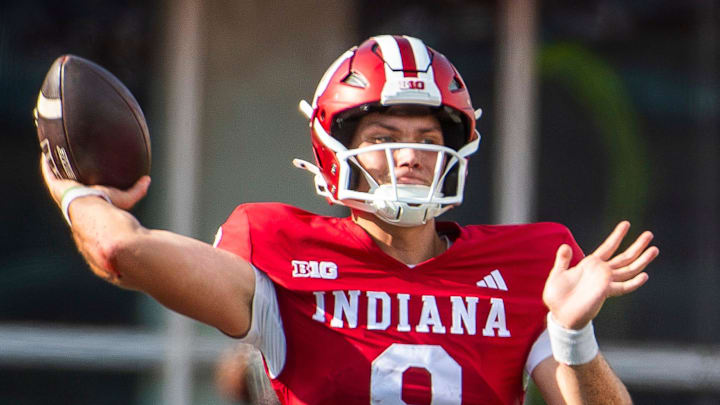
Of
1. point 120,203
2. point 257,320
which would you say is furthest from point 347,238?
point 120,203

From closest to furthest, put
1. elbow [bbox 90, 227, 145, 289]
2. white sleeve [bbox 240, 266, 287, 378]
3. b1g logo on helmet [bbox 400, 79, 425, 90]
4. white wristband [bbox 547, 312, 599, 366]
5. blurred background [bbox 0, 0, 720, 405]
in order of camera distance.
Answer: elbow [bbox 90, 227, 145, 289] → white wristband [bbox 547, 312, 599, 366] → white sleeve [bbox 240, 266, 287, 378] → b1g logo on helmet [bbox 400, 79, 425, 90] → blurred background [bbox 0, 0, 720, 405]

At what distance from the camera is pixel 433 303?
10.0 ft

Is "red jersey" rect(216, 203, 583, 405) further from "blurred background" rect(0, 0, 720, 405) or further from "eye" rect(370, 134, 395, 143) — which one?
"blurred background" rect(0, 0, 720, 405)

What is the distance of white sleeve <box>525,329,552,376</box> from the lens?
10.1 feet

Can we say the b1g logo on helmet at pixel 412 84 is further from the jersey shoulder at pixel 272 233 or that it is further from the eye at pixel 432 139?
the jersey shoulder at pixel 272 233

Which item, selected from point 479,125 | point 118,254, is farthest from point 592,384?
point 479,125

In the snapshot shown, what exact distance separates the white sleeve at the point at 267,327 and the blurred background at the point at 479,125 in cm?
262

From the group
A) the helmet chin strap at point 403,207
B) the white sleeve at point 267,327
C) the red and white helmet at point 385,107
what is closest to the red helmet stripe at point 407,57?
the red and white helmet at point 385,107

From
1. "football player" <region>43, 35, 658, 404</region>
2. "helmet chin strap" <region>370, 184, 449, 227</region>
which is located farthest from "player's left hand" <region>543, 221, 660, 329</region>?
"helmet chin strap" <region>370, 184, 449, 227</region>

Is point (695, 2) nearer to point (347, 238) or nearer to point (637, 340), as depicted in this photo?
point (637, 340)

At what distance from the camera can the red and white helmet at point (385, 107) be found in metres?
3.07

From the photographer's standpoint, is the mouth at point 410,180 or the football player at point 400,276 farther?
the mouth at point 410,180

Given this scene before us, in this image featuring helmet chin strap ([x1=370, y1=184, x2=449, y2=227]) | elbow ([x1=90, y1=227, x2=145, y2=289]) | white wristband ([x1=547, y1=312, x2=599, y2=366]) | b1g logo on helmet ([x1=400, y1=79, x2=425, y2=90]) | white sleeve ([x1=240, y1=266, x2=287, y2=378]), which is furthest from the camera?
b1g logo on helmet ([x1=400, y1=79, x2=425, y2=90])

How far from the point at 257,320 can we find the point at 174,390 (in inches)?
109
